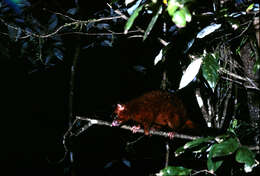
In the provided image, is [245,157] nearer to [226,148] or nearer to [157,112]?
[226,148]

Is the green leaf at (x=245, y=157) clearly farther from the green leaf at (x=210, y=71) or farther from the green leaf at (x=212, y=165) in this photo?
the green leaf at (x=210, y=71)

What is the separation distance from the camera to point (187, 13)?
100 centimetres

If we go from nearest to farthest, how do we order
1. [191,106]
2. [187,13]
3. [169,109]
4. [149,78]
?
[187,13]
[169,109]
[191,106]
[149,78]

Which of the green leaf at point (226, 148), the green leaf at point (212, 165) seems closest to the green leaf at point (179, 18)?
the green leaf at point (226, 148)

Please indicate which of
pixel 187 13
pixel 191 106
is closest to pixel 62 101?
pixel 191 106

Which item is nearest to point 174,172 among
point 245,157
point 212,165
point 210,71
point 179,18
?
point 212,165

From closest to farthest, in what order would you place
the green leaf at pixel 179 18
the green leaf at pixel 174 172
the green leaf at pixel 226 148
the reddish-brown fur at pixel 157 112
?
the green leaf at pixel 179 18 < the green leaf at pixel 226 148 < the green leaf at pixel 174 172 < the reddish-brown fur at pixel 157 112

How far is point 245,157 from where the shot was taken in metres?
1.09

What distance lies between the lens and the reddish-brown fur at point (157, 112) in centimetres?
286

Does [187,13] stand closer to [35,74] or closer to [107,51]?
[107,51]

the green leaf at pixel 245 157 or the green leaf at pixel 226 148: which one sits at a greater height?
the green leaf at pixel 226 148

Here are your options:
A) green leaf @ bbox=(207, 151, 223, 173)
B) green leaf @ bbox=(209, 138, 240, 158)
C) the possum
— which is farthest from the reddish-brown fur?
green leaf @ bbox=(209, 138, 240, 158)

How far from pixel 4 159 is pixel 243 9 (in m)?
4.45

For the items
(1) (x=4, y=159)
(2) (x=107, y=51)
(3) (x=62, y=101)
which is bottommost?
(1) (x=4, y=159)
